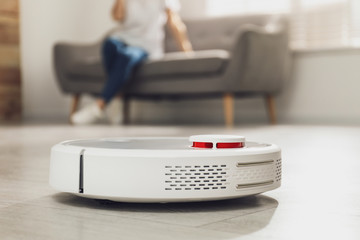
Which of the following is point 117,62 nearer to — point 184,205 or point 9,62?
point 9,62

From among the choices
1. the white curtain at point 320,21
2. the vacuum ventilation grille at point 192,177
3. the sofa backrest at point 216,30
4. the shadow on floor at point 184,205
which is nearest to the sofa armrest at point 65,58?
the sofa backrest at point 216,30

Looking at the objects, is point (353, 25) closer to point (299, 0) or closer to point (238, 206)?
point (299, 0)

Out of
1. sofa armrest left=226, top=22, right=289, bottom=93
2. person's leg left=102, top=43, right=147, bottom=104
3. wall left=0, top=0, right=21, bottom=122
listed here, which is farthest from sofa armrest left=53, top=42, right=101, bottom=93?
sofa armrest left=226, top=22, right=289, bottom=93

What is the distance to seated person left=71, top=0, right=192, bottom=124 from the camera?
12.6 feet

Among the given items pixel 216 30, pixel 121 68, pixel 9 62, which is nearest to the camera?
pixel 121 68

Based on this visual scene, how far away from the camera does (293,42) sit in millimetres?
4191

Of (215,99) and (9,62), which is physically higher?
(9,62)

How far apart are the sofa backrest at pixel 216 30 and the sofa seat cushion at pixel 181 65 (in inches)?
10.3

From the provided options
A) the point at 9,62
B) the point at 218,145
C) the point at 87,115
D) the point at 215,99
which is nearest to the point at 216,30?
the point at 215,99

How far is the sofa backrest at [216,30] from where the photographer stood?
412 centimetres

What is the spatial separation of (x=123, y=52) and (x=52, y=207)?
3.13 meters

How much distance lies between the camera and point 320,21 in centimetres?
405

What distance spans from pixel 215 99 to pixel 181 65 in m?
0.92

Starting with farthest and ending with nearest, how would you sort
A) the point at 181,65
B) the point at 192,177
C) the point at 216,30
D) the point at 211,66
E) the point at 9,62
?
the point at 9,62 < the point at 216,30 < the point at 181,65 < the point at 211,66 < the point at 192,177
